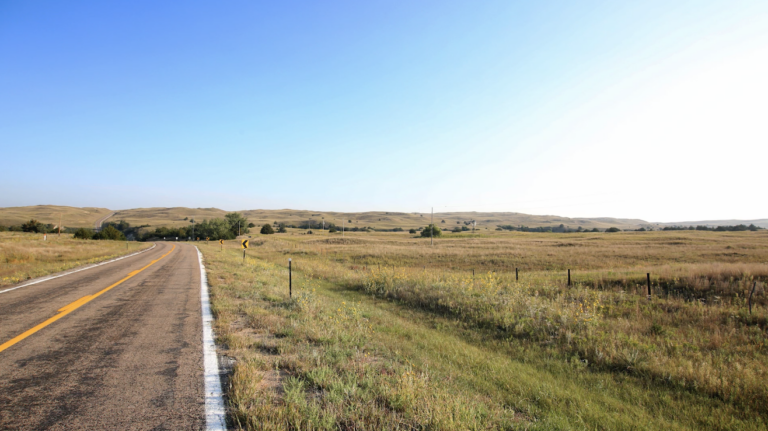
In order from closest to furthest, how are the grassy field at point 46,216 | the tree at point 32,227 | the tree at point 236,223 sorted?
the tree at point 32,227 → the tree at point 236,223 → the grassy field at point 46,216

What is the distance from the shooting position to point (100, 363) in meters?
4.77

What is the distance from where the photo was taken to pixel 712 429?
5.14m

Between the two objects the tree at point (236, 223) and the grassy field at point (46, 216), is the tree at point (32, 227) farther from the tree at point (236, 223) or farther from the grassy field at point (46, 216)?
the grassy field at point (46, 216)

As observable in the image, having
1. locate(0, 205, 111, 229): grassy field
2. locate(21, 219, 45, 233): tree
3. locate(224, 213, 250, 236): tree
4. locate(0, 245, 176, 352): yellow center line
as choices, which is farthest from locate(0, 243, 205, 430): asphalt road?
locate(0, 205, 111, 229): grassy field

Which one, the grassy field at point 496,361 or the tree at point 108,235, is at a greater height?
the grassy field at point 496,361

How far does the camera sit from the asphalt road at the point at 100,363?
338 cm

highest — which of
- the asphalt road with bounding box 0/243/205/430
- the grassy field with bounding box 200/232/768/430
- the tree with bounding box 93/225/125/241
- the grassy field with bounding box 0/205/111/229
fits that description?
the grassy field with bounding box 0/205/111/229

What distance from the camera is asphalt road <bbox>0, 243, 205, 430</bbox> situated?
133 inches

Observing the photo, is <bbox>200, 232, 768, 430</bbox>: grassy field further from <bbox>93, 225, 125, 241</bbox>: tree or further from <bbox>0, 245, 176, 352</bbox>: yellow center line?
<bbox>93, 225, 125, 241</bbox>: tree

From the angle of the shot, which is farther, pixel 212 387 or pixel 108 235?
pixel 108 235

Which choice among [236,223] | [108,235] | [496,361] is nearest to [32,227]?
[108,235]

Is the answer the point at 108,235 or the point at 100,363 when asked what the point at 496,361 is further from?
the point at 108,235

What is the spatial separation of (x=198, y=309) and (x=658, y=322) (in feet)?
45.0

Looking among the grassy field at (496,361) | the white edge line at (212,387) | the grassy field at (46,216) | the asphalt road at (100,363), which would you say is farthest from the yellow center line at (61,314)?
the grassy field at (46,216)
